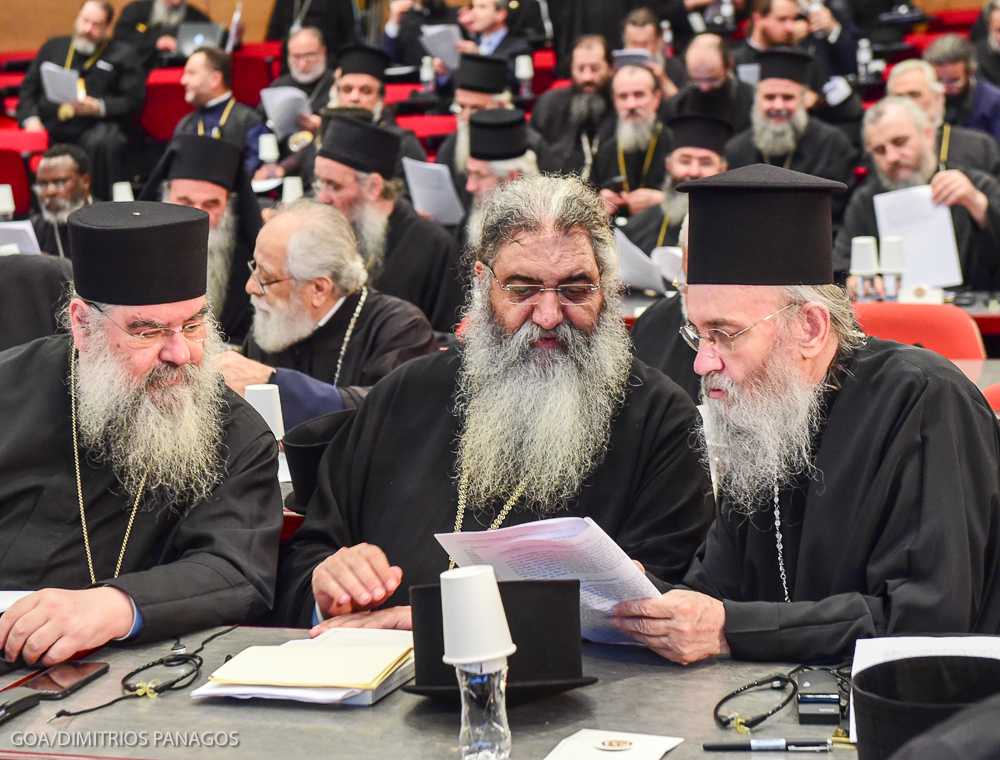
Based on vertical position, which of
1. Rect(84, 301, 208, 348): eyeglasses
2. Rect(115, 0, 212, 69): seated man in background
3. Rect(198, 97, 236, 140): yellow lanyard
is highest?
Rect(115, 0, 212, 69): seated man in background

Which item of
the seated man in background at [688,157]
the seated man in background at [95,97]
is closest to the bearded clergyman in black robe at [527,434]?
the seated man in background at [688,157]

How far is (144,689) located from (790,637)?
121 cm

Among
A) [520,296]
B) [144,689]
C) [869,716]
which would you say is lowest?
[144,689]

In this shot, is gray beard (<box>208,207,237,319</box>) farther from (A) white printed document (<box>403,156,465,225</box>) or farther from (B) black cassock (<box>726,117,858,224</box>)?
A: (B) black cassock (<box>726,117,858,224</box>)

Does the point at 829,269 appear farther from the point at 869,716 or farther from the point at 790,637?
the point at 869,716

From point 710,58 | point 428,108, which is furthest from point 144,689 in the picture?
point 428,108

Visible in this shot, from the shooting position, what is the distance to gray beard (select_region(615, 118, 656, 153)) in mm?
11250

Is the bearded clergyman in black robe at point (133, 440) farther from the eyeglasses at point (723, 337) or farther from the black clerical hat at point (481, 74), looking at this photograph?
the black clerical hat at point (481, 74)

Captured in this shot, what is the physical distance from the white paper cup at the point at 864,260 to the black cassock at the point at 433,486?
3.46m

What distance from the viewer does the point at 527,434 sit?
3629mm

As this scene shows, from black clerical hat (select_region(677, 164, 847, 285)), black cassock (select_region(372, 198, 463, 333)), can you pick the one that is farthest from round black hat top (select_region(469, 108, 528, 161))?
black clerical hat (select_region(677, 164, 847, 285))

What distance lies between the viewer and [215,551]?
10.8ft

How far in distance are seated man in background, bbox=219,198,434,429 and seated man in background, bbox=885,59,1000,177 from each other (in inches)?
193

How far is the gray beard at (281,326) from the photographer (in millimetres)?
5965
